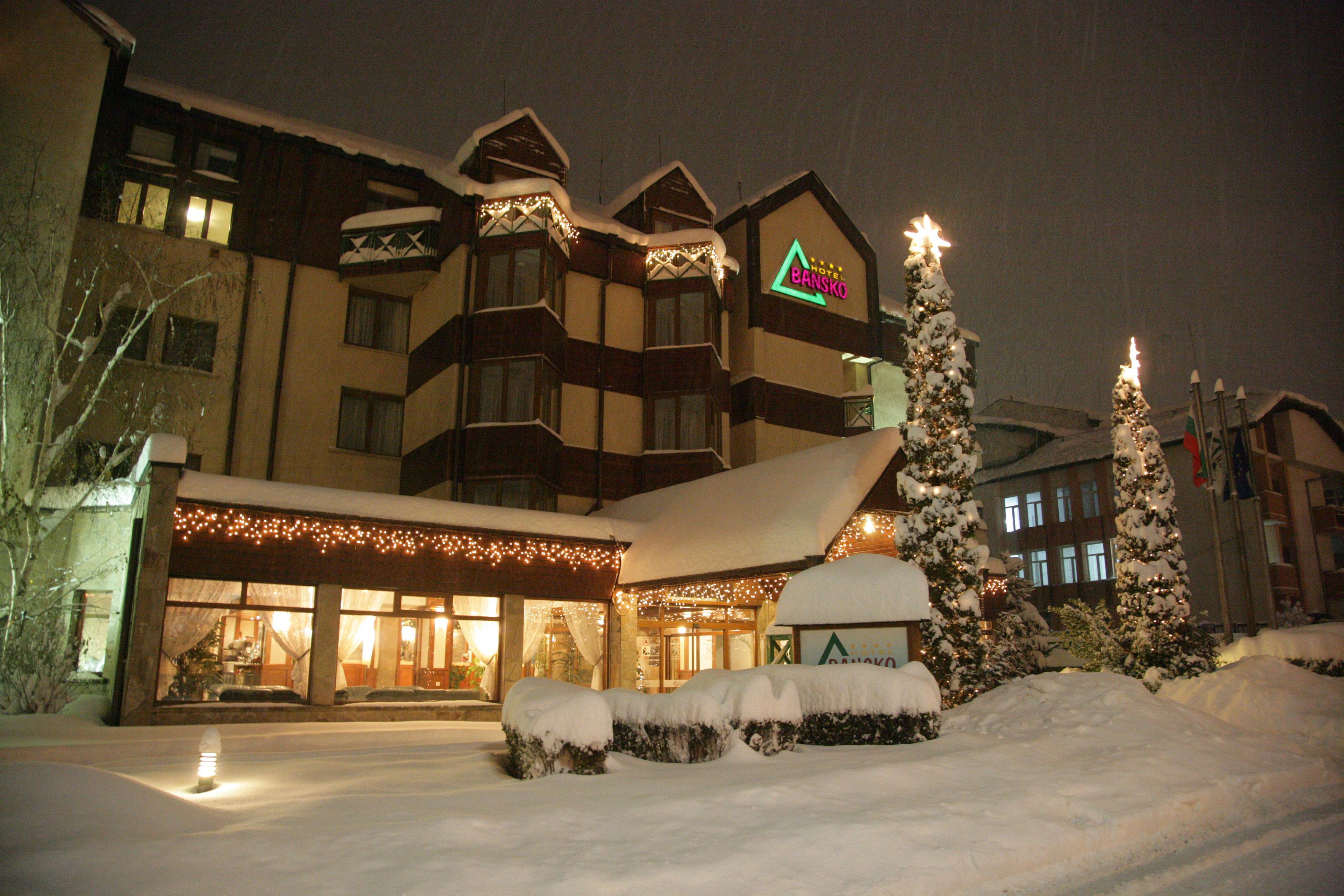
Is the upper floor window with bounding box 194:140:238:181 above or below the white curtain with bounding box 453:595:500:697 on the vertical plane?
above

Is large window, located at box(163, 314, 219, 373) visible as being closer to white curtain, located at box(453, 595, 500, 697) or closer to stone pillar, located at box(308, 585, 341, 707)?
stone pillar, located at box(308, 585, 341, 707)

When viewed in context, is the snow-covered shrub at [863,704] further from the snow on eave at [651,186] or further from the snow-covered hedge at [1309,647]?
the snow on eave at [651,186]

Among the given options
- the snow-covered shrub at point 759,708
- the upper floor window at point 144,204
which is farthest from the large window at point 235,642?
the upper floor window at point 144,204

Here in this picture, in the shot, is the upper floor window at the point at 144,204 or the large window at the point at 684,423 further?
the large window at the point at 684,423

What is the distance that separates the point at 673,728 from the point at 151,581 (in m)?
10.3

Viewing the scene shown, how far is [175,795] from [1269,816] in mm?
10172

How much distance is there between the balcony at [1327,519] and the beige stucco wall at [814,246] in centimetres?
2575

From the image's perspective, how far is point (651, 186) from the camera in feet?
93.7

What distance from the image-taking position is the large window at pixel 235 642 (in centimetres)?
1527

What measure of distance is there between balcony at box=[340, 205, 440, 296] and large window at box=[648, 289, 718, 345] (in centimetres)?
669

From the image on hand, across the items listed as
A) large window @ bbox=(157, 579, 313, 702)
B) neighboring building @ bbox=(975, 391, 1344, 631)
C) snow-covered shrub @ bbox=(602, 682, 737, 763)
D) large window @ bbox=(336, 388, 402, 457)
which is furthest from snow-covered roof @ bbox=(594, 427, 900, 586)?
neighboring building @ bbox=(975, 391, 1344, 631)

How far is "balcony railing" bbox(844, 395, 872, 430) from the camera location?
100 feet

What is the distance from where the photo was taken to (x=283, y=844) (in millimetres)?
6043

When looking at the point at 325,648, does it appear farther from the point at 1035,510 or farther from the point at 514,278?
the point at 1035,510
